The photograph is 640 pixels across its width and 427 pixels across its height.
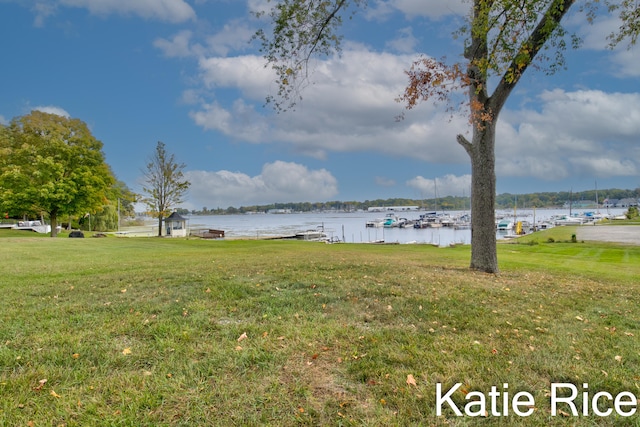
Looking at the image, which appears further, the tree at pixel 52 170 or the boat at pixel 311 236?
the boat at pixel 311 236

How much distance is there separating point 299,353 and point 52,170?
107 ft

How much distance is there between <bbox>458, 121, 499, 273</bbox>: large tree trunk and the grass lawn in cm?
290

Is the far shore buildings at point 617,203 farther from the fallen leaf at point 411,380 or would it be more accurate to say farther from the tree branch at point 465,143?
the fallen leaf at point 411,380

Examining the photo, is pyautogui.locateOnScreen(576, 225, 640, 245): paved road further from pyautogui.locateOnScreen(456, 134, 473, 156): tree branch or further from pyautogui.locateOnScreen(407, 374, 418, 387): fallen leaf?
pyautogui.locateOnScreen(407, 374, 418, 387): fallen leaf

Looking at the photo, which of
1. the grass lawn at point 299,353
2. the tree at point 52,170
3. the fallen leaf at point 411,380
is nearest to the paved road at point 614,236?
the grass lawn at point 299,353

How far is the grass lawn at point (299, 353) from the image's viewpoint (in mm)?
2627

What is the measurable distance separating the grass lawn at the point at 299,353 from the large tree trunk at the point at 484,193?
2.90 m

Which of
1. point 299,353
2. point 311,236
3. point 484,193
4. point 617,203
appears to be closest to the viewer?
point 299,353

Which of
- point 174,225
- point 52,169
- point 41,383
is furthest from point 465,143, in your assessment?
point 174,225

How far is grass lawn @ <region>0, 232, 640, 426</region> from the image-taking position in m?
2.63

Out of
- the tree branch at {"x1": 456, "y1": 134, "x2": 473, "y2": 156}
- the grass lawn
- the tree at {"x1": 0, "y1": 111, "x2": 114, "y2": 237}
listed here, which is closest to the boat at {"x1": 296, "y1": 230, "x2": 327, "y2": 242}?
the tree at {"x1": 0, "y1": 111, "x2": 114, "y2": 237}

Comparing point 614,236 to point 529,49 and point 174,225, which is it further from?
point 174,225

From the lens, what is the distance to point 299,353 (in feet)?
11.6

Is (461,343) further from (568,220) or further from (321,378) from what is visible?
(568,220)
